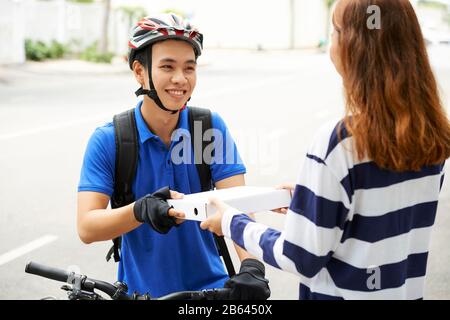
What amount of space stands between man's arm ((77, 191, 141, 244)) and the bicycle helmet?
432mm

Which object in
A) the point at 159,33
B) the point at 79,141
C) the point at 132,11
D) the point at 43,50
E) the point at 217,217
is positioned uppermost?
the point at 132,11

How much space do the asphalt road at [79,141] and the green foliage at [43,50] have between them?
6.15ft

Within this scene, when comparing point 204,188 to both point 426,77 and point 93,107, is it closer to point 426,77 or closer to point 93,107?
point 426,77

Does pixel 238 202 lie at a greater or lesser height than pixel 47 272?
greater

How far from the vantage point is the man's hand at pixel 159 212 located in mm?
1980

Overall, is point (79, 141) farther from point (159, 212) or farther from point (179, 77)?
point (159, 212)

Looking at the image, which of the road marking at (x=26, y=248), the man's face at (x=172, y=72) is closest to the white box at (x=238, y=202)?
the man's face at (x=172, y=72)

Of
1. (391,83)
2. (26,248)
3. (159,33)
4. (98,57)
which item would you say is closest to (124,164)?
(159,33)

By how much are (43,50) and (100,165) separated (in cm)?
2755

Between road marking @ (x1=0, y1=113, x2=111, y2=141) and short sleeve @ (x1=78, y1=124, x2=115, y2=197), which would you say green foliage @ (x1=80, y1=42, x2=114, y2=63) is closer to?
road marking @ (x1=0, y1=113, x2=111, y2=141)

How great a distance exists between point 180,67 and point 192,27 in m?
0.16

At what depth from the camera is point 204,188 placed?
2.50 meters

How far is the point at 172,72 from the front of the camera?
2.46 metres

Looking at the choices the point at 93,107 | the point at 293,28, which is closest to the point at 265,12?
the point at 293,28
